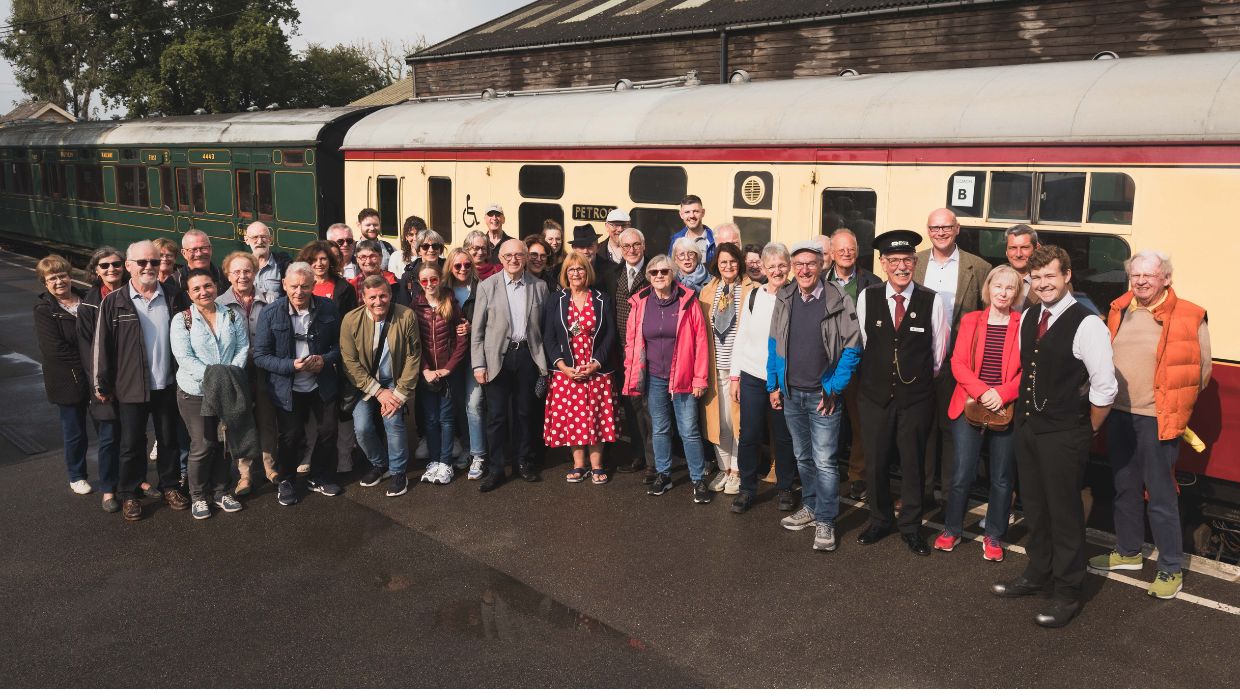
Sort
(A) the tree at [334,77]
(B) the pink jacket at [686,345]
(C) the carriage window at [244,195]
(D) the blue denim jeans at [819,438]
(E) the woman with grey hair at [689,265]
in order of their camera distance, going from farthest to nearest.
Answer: (A) the tree at [334,77], (C) the carriage window at [244,195], (E) the woman with grey hair at [689,265], (B) the pink jacket at [686,345], (D) the blue denim jeans at [819,438]

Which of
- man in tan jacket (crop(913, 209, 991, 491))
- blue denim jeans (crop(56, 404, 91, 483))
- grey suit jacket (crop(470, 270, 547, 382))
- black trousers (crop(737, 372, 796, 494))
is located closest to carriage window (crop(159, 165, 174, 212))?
blue denim jeans (crop(56, 404, 91, 483))

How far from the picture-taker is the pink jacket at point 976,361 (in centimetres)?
549

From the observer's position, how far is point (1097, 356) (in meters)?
4.96

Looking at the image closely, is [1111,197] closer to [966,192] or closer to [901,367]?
[966,192]

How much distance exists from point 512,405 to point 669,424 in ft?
4.23

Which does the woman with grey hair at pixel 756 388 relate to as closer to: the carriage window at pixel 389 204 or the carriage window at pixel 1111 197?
the carriage window at pixel 1111 197

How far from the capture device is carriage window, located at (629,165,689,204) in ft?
28.1

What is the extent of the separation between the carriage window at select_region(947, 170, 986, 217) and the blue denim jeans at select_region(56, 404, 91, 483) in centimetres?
634

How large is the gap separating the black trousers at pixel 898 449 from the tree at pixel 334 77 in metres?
50.8

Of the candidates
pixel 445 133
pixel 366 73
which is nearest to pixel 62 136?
pixel 445 133

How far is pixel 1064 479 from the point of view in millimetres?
5121

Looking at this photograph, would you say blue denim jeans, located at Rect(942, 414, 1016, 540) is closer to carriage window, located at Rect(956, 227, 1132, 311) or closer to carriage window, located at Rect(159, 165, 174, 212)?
carriage window, located at Rect(956, 227, 1132, 311)

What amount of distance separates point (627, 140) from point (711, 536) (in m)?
4.14

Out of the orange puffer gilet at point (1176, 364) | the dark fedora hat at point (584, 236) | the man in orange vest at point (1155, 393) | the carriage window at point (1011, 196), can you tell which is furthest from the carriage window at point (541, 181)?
the orange puffer gilet at point (1176, 364)
